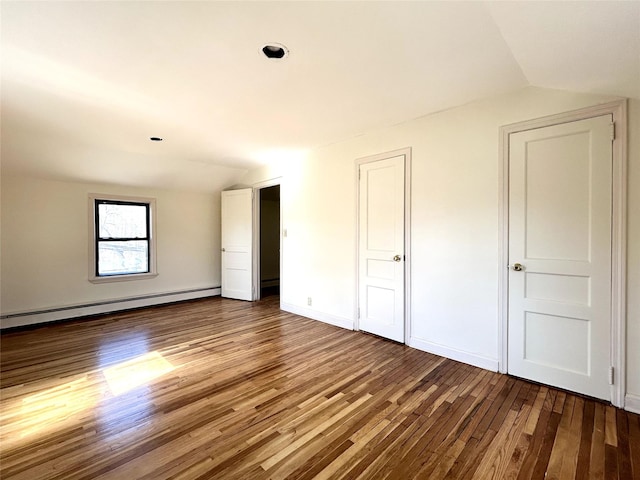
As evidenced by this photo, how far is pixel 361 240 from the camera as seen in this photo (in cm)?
364

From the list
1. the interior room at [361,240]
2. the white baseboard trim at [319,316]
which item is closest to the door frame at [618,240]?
the interior room at [361,240]

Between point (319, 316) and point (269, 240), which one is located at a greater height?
point (269, 240)

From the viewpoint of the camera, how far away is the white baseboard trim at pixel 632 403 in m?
1.98

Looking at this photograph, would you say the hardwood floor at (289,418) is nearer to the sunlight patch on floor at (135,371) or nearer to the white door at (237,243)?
the sunlight patch on floor at (135,371)

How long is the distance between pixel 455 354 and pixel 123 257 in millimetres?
5277

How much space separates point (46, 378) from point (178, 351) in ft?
3.48

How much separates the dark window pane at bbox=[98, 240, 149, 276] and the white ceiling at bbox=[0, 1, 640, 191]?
6.47ft

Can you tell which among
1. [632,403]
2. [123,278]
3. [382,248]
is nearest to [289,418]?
[382,248]

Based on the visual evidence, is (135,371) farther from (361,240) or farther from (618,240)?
(618,240)

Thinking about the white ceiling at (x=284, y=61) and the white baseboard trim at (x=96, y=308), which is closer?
the white ceiling at (x=284, y=61)

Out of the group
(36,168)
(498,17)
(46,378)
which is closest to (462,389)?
(498,17)

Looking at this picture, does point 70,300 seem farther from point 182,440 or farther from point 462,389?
point 462,389

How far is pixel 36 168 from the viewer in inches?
155

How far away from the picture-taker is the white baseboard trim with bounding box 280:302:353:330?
3.84m
